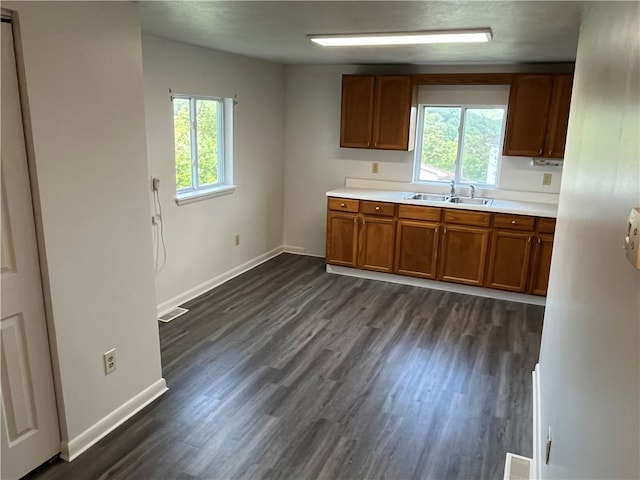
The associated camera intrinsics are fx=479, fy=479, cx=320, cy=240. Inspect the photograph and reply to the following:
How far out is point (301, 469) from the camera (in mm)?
2352

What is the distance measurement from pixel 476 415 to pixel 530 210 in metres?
2.30

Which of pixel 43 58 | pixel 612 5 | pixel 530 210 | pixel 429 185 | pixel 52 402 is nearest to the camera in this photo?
pixel 612 5

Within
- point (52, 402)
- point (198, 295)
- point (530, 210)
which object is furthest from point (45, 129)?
point (530, 210)

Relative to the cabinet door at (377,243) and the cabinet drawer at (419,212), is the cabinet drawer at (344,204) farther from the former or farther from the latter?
the cabinet drawer at (419,212)

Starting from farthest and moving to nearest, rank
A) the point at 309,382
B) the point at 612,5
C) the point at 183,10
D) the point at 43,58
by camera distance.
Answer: the point at 309,382 → the point at 183,10 → the point at 43,58 → the point at 612,5

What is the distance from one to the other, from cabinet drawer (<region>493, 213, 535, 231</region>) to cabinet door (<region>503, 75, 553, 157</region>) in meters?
0.67

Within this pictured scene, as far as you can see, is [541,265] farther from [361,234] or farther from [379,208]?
[361,234]

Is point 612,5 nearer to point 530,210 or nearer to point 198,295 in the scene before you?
point 530,210

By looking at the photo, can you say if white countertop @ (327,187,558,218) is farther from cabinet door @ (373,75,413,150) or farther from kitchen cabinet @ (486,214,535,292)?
cabinet door @ (373,75,413,150)

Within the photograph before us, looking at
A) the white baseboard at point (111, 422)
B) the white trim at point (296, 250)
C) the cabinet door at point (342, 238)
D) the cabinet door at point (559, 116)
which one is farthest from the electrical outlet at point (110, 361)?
the cabinet door at point (559, 116)

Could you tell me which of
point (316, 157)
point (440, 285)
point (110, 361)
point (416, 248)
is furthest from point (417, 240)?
point (110, 361)

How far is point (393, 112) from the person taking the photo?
5027mm

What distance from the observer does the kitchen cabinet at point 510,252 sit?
445 centimetres

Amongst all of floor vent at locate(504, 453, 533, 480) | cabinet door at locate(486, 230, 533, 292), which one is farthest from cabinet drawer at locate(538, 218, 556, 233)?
floor vent at locate(504, 453, 533, 480)
